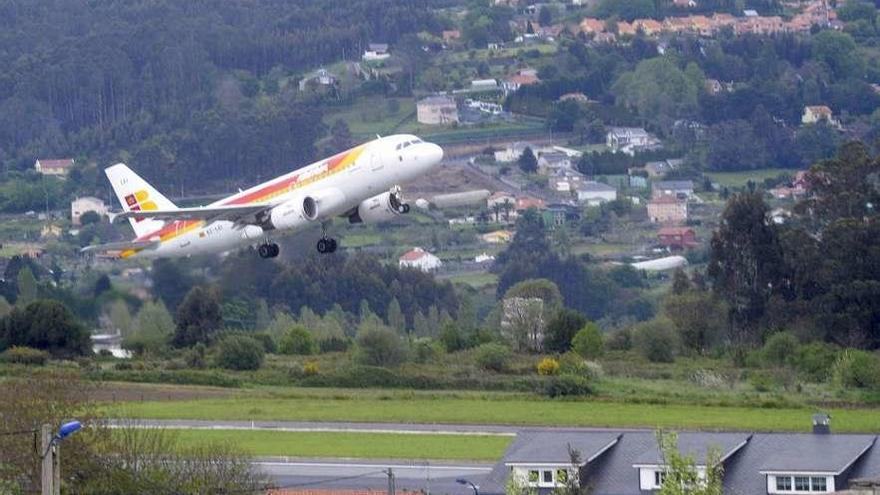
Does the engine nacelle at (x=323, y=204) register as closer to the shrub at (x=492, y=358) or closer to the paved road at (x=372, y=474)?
the paved road at (x=372, y=474)

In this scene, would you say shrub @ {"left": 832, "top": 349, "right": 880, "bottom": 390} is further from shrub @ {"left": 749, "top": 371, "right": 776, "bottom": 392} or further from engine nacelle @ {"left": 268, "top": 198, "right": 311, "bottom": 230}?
engine nacelle @ {"left": 268, "top": 198, "right": 311, "bottom": 230}

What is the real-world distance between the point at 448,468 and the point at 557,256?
109m

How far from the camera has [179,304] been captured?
3868 inches

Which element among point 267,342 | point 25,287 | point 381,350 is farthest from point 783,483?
point 25,287

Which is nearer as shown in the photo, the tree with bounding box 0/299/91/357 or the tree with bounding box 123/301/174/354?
the tree with bounding box 123/301/174/354

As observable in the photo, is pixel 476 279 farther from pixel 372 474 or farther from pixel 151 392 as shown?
pixel 372 474

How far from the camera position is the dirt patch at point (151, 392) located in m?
87.8

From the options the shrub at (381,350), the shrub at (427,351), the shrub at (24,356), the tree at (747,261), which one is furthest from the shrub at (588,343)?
the shrub at (24,356)

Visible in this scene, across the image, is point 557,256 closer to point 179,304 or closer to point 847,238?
point 847,238

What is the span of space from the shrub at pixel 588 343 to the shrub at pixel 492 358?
14.2 feet

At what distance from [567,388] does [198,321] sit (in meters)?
22.5

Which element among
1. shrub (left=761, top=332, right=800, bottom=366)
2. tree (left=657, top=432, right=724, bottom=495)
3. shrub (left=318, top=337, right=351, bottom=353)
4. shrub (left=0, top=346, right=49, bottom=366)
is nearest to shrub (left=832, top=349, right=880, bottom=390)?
shrub (left=761, top=332, right=800, bottom=366)

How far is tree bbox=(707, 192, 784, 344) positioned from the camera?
115625 mm

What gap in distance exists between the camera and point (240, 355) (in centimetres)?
9794
